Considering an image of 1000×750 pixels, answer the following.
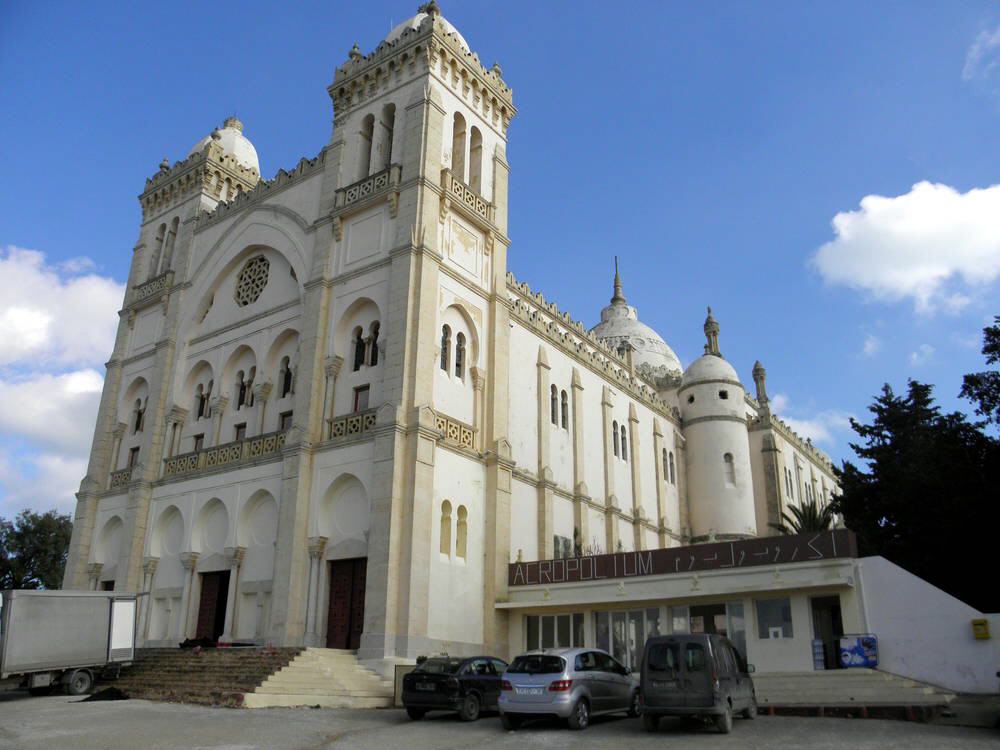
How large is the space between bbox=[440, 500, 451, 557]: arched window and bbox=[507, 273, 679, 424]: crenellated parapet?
29.9 feet

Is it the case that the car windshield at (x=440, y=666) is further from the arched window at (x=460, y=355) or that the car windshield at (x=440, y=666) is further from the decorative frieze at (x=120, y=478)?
the decorative frieze at (x=120, y=478)

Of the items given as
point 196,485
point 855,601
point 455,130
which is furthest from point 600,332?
point 855,601

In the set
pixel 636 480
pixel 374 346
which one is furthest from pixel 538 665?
pixel 636 480

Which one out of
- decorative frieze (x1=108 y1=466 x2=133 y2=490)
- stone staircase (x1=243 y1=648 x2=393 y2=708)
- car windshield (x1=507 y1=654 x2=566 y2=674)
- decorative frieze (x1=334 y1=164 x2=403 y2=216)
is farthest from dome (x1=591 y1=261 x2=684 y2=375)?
car windshield (x1=507 y1=654 x2=566 y2=674)

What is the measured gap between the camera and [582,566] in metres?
25.9

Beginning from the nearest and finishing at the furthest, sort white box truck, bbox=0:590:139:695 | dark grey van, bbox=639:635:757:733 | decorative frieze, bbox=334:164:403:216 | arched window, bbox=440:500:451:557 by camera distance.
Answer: dark grey van, bbox=639:635:757:733 → white box truck, bbox=0:590:139:695 → arched window, bbox=440:500:451:557 → decorative frieze, bbox=334:164:403:216

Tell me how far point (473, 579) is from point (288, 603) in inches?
227

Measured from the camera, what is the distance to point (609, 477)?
1447 inches

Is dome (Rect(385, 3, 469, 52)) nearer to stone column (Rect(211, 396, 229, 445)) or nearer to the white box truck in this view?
stone column (Rect(211, 396, 229, 445))

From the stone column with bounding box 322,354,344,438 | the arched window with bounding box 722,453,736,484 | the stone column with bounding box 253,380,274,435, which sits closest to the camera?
the stone column with bounding box 322,354,344,438

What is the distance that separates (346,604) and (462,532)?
4.17m

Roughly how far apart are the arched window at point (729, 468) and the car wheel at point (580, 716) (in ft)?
99.8

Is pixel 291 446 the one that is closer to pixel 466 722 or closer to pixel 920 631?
pixel 466 722

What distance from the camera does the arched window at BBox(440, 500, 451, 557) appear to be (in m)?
25.7
